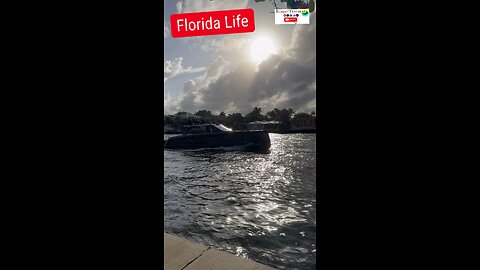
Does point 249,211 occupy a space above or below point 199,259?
below

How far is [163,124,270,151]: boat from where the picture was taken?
19.8m

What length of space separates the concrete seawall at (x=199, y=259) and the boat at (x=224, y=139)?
1659 centimetres

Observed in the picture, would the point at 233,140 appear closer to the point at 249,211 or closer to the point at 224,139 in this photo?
the point at 224,139

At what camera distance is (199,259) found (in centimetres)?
282

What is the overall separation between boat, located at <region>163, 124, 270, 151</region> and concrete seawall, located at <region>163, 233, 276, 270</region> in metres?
16.6

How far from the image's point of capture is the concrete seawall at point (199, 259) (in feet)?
8.79

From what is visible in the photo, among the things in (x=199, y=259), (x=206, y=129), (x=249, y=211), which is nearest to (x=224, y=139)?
(x=206, y=129)

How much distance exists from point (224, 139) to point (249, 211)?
13.6 metres

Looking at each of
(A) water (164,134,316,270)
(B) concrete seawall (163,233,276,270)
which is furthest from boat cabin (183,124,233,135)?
(B) concrete seawall (163,233,276,270)
